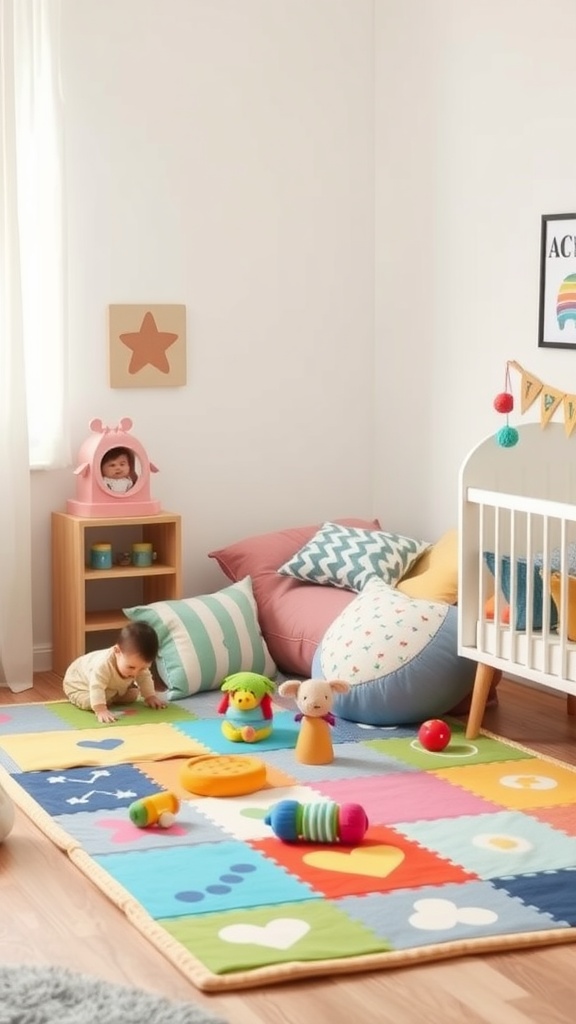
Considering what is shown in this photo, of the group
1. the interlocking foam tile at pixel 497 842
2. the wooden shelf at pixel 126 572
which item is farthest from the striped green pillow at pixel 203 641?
the interlocking foam tile at pixel 497 842

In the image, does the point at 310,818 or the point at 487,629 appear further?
the point at 487,629

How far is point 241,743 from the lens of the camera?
139 inches

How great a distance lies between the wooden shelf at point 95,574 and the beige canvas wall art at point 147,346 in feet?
1.46

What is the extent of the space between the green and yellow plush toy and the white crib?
0.49m

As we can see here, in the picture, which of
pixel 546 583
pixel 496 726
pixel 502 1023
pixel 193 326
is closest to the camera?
pixel 502 1023

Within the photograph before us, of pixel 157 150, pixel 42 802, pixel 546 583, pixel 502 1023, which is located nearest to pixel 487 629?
pixel 546 583

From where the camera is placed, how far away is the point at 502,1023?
2051 mm

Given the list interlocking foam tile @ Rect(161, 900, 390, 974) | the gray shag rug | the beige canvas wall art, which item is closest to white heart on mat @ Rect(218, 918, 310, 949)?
interlocking foam tile @ Rect(161, 900, 390, 974)

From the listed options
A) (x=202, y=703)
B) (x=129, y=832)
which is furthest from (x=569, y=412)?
(x=129, y=832)

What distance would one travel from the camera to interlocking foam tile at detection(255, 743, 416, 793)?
324cm

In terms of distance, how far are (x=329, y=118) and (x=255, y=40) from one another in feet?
1.14

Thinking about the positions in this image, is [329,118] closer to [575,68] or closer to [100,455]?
[575,68]

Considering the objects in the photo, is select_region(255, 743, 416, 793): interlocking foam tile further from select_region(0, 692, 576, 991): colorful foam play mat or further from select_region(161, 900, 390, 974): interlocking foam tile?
select_region(161, 900, 390, 974): interlocking foam tile

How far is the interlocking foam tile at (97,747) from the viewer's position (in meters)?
3.35
